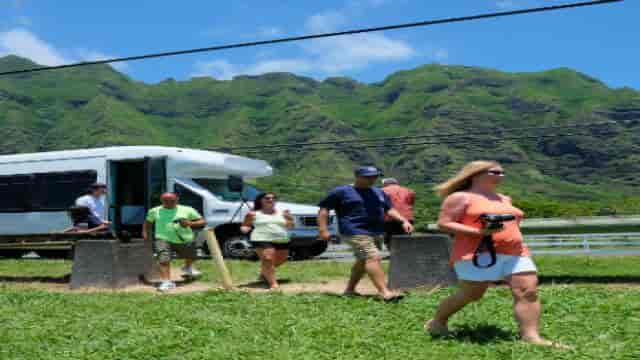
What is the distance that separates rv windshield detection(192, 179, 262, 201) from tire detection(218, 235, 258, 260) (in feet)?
3.54

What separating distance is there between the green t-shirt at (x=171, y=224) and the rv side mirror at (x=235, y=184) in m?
6.49

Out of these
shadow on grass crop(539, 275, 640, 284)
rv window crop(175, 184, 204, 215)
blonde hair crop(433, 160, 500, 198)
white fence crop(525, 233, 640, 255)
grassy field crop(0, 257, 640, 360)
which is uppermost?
blonde hair crop(433, 160, 500, 198)

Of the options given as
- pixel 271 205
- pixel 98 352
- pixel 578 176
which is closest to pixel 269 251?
pixel 271 205

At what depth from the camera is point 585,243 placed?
1686cm

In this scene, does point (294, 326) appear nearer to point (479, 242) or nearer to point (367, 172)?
point (479, 242)

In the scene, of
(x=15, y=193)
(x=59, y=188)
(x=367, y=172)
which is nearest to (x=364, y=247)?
(x=367, y=172)

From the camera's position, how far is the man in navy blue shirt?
8562mm

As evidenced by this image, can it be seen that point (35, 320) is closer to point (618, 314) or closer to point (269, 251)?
point (269, 251)

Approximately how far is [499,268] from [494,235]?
256 mm

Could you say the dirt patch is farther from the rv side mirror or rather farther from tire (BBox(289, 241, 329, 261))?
the rv side mirror

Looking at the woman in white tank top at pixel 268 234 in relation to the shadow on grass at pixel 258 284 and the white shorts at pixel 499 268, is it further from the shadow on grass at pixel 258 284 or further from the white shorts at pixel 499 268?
the white shorts at pixel 499 268

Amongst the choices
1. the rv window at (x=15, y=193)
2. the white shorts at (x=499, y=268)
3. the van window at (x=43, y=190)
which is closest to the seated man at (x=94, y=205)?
the van window at (x=43, y=190)

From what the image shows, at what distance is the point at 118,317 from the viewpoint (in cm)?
774

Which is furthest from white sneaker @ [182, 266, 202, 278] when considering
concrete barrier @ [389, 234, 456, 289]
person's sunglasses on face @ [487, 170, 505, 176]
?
person's sunglasses on face @ [487, 170, 505, 176]
